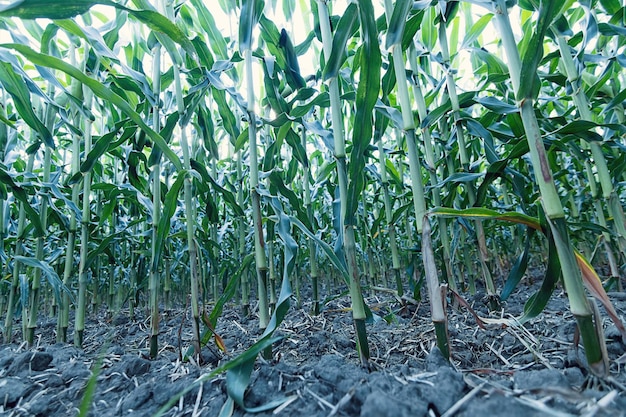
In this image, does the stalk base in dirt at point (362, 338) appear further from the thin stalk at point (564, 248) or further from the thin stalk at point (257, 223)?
the thin stalk at point (564, 248)

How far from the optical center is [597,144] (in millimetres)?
1574

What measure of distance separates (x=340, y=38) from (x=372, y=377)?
3.63ft

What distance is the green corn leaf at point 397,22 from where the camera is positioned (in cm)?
100

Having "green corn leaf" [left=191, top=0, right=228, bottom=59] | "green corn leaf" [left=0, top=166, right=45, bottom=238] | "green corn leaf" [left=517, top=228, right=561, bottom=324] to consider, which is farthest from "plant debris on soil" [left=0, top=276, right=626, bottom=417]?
"green corn leaf" [left=191, top=0, right=228, bottom=59]

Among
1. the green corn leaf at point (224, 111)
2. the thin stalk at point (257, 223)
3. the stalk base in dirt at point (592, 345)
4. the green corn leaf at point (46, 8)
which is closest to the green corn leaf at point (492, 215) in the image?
the stalk base in dirt at point (592, 345)

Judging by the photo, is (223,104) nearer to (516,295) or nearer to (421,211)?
(421,211)

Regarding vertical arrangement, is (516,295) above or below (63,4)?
below

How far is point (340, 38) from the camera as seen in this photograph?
3.70 ft

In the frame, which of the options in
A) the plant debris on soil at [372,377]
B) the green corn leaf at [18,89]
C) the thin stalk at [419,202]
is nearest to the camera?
the plant debris on soil at [372,377]

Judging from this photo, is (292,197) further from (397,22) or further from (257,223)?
(397,22)

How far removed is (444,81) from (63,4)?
1.72 meters

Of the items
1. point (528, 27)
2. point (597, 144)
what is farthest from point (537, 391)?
point (528, 27)

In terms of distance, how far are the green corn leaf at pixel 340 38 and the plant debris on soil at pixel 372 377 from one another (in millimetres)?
958

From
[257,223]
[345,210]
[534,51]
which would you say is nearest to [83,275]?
[257,223]
